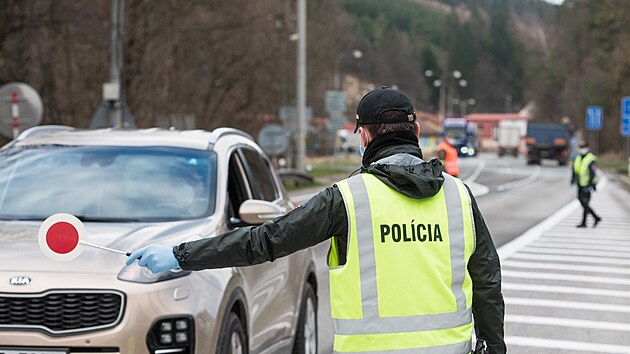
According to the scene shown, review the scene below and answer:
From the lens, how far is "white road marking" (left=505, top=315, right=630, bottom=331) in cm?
1060

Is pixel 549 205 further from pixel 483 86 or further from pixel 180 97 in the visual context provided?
pixel 483 86

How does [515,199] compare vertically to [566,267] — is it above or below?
below

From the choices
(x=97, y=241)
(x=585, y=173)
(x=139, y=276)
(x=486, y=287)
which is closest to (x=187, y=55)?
(x=585, y=173)

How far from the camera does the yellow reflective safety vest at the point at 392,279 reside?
12.0 feet

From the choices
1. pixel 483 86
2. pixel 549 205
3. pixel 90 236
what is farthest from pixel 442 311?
pixel 483 86

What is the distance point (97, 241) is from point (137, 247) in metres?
0.24

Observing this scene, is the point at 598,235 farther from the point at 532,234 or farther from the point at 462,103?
the point at 462,103

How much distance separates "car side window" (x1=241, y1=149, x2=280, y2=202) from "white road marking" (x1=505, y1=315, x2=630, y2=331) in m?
3.76

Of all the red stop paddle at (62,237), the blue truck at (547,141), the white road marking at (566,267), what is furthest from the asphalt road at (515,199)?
the blue truck at (547,141)

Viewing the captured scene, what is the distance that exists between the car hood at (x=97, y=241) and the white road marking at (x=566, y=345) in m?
4.21

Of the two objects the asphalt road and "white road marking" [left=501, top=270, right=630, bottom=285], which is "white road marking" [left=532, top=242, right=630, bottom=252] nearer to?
the asphalt road

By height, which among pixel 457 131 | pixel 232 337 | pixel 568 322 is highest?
pixel 232 337

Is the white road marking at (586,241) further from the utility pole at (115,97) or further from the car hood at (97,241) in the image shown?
the car hood at (97,241)

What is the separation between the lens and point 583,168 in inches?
910
